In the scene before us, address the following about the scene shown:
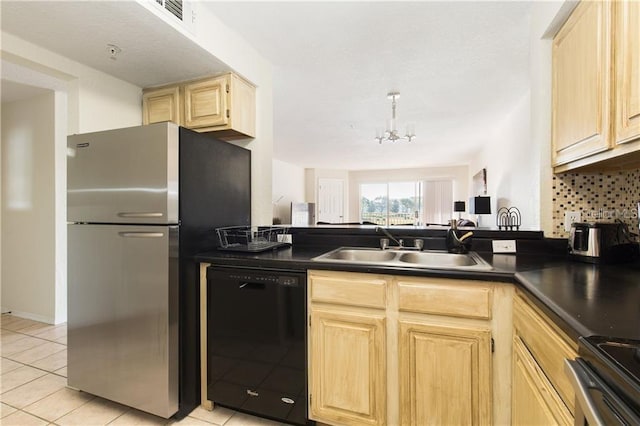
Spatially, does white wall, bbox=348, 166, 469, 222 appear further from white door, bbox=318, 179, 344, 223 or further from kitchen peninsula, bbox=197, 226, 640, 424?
kitchen peninsula, bbox=197, 226, 640, 424

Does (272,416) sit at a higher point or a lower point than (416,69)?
lower

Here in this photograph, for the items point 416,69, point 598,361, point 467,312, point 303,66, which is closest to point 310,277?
point 467,312

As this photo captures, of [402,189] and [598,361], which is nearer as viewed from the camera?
[598,361]

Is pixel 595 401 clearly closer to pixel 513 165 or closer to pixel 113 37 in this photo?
pixel 113 37

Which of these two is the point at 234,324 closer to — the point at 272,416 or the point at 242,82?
the point at 272,416

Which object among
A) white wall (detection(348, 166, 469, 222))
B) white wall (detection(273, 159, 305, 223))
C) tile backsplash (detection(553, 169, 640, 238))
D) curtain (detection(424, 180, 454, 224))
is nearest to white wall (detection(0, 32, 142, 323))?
tile backsplash (detection(553, 169, 640, 238))

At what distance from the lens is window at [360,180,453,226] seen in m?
8.33

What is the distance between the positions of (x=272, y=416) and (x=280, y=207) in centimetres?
611

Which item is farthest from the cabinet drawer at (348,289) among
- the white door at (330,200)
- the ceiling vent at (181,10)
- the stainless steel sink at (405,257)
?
the white door at (330,200)

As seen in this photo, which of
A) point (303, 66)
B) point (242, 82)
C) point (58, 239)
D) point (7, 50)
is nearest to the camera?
point (7, 50)

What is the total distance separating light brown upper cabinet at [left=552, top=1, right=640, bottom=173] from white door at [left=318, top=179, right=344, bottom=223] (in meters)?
7.34

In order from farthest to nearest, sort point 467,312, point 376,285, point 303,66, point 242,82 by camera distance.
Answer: point 303,66 → point 242,82 → point 376,285 → point 467,312

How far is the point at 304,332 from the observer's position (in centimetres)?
151

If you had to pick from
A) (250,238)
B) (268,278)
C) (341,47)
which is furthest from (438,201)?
(268,278)
